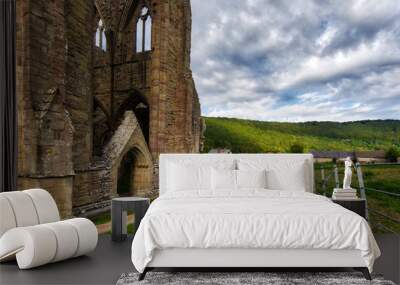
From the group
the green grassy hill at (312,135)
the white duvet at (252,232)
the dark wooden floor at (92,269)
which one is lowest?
the dark wooden floor at (92,269)

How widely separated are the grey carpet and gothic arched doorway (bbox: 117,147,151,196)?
5963 mm

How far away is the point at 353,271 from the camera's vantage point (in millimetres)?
3176

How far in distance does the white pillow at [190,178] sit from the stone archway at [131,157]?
4.58m

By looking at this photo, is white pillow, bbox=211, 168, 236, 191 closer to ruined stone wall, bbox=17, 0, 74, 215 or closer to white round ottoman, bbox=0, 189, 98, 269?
white round ottoman, bbox=0, 189, 98, 269

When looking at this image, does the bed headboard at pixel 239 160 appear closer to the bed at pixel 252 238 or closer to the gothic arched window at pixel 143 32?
the bed at pixel 252 238

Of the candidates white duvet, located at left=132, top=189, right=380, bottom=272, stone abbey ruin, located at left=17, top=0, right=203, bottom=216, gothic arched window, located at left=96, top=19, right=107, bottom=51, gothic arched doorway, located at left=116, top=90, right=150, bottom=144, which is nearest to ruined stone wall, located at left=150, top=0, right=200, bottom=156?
stone abbey ruin, located at left=17, top=0, right=203, bottom=216

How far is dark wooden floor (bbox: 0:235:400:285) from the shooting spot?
303cm

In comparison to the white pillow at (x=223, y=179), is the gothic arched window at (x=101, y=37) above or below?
above

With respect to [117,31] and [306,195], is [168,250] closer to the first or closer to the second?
[306,195]

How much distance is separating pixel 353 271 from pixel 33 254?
2.60m

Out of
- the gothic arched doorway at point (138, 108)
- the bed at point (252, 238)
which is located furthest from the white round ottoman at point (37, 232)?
the gothic arched doorway at point (138, 108)

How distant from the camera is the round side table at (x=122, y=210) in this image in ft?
13.9

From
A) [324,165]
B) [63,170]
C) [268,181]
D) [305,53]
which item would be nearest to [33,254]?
[268,181]

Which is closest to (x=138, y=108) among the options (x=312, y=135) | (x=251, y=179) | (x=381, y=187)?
(x=312, y=135)
